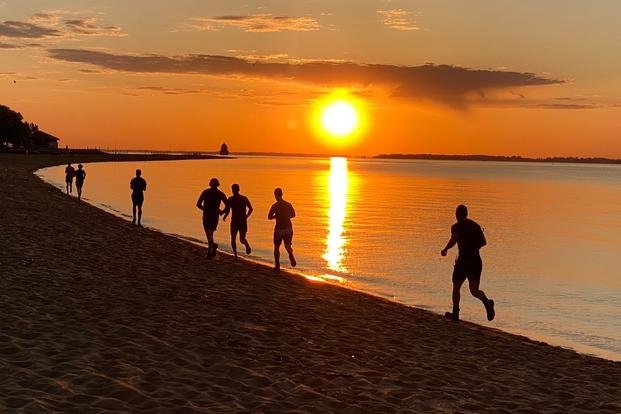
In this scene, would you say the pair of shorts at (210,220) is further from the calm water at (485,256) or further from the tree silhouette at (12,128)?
the tree silhouette at (12,128)

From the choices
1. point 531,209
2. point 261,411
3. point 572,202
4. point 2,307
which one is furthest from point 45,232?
point 572,202

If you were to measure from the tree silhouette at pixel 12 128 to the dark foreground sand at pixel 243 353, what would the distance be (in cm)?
12783

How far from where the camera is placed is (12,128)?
12862cm

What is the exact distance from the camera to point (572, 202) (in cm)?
6488

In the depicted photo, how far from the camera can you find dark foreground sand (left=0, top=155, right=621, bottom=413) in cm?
666

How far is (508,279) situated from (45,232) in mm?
15713

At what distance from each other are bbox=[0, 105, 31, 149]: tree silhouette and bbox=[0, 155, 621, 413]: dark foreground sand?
419 ft

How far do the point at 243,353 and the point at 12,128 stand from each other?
137024 mm

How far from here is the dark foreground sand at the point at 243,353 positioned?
21.9ft

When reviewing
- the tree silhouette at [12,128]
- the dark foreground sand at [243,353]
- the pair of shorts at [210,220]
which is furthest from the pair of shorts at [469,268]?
the tree silhouette at [12,128]

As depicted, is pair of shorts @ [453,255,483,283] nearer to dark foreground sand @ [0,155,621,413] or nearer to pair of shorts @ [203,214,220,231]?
dark foreground sand @ [0,155,621,413]

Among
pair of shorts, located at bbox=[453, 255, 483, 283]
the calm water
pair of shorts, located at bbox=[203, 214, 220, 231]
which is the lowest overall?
the calm water

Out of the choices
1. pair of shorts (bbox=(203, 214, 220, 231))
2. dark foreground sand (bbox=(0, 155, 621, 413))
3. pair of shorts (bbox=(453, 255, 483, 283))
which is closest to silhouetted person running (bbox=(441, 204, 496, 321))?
pair of shorts (bbox=(453, 255, 483, 283))

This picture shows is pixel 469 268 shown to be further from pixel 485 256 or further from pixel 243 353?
pixel 485 256
